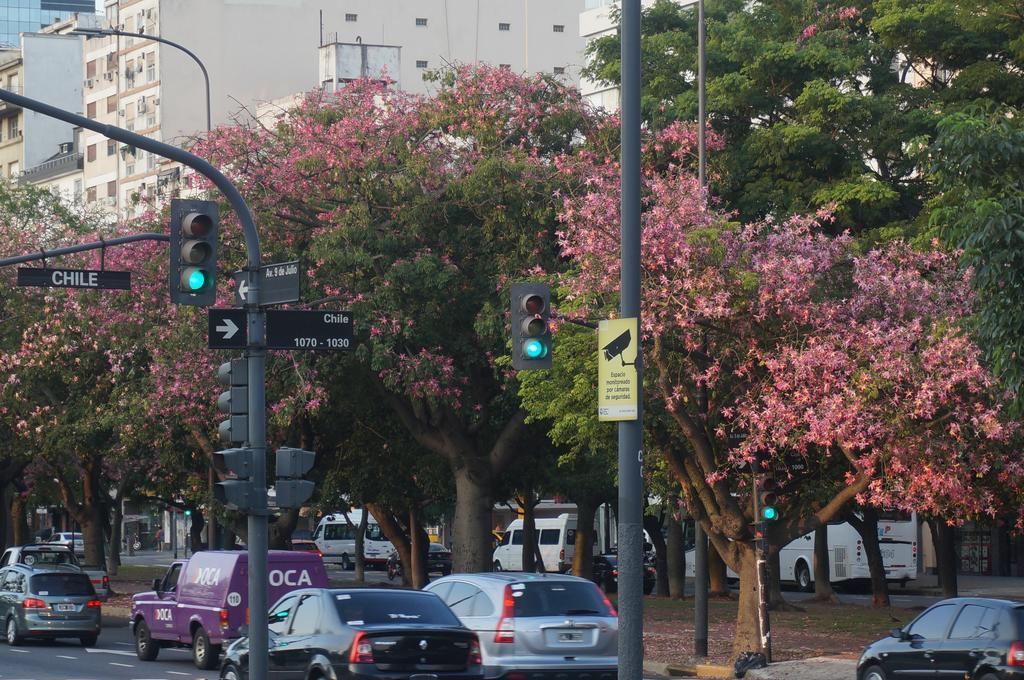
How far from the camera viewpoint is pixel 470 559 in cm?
3528

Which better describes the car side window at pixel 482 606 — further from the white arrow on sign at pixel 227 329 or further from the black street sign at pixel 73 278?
the black street sign at pixel 73 278

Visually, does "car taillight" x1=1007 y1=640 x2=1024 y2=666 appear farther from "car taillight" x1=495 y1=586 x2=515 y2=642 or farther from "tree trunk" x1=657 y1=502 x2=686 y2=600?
"tree trunk" x1=657 y1=502 x2=686 y2=600

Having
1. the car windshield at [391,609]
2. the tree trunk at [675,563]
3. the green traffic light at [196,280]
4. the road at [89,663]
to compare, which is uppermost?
the green traffic light at [196,280]

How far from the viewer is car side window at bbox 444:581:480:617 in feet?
66.8

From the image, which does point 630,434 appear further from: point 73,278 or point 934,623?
point 73,278

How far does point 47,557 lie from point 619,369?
2863 centimetres

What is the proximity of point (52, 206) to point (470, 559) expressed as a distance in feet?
74.8

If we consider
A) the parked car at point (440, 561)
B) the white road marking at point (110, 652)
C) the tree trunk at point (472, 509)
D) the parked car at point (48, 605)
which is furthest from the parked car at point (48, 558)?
the parked car at point (440, 561)

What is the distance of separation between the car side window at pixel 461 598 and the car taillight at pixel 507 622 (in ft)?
2.18

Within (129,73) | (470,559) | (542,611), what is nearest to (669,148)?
(470,559)

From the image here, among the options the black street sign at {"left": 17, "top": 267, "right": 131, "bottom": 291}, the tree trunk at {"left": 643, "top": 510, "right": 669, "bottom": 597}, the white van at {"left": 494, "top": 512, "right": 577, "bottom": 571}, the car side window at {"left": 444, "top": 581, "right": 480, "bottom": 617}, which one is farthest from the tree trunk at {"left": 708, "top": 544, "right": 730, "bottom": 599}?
the black street sign at {"left": 17, "top": 267, "right": 131, "bottom": 291}

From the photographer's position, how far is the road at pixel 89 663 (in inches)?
994

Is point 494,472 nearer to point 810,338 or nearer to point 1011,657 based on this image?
point 810,338

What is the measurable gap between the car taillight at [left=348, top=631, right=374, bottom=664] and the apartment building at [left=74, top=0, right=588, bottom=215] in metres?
66.2
